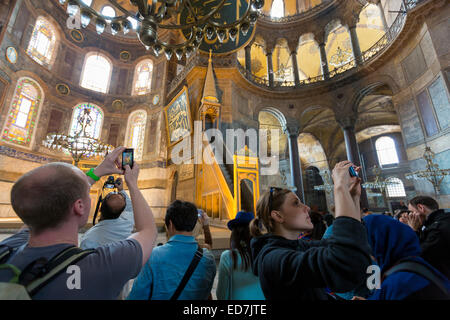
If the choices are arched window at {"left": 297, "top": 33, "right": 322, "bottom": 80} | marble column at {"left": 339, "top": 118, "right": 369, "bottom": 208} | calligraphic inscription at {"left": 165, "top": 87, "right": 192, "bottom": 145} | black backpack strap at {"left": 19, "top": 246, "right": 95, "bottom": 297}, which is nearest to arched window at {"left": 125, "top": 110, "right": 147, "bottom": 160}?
calligraphic inscription at {"left": 165, "top": 87, "right": 192, "bottom": 145}

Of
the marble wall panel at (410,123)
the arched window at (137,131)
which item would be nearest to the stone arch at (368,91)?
the marble wall panel at (410,123)

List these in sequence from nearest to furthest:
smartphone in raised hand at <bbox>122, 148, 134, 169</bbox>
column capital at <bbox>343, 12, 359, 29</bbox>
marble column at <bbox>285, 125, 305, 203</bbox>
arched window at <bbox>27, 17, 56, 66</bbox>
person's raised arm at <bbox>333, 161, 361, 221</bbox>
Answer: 1. person's raised arm at <bbox>333, 161, 361, 221</bbox>
2. smartphone in raised hand at <bbox>122, 148, 134, 169</bbox>
3. arched window at <bbox>27, 17, 56, 66</bbox>
4. marble column at <bbox>285, 125, 305, 203</bbox>
5. column capital at <bbox>343, 12, 359, 29</bbox>

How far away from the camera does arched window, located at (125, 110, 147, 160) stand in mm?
12531

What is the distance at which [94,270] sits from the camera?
63 centimetres

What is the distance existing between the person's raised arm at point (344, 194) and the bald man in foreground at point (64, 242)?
2.60 ft

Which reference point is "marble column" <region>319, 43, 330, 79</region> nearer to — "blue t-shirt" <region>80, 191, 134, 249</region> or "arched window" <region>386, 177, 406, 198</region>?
"arched window" <region>386, 177, 406, 198</region>

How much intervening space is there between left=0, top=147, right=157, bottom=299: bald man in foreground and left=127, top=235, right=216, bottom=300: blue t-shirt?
45 centimetres

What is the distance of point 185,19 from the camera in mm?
6445

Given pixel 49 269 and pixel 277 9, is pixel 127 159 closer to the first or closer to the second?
pixel 49 269

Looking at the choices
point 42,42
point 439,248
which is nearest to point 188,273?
point 439,248

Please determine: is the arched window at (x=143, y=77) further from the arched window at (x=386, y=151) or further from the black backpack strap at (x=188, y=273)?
the arched window at (x=386, y=151)

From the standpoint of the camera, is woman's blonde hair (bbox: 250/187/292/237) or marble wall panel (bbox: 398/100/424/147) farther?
marble wall panel (bbox: 398/100/424/147)

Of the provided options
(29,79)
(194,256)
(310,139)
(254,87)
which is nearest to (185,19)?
(254,87)
